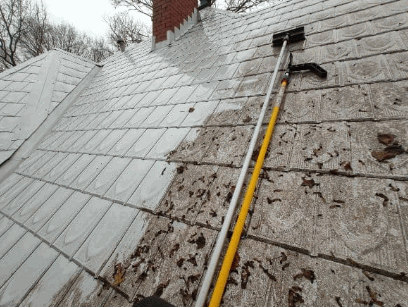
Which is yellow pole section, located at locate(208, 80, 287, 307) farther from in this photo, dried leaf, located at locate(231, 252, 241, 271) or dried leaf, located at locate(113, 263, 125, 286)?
dried leaf, located at locate(113, 263, 125, 286)

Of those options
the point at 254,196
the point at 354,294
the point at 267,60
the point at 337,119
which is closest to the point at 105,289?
the point at 254,196

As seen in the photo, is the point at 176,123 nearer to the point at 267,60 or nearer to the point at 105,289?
the point at 267,60

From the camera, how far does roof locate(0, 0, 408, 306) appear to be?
104 centimetres

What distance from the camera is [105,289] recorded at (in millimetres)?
1374

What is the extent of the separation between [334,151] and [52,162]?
12.4 feet

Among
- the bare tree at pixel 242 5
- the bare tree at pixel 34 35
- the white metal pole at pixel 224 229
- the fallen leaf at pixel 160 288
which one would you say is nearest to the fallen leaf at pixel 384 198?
the white metal pole at pixel 224 229

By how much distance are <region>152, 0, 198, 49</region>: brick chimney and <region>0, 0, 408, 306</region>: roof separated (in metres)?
3.17

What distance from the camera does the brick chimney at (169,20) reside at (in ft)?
19.0

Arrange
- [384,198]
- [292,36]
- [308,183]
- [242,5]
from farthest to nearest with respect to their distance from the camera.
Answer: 1. [242,5]
2. [292,36]
3. [308,183]
4. [384,198]

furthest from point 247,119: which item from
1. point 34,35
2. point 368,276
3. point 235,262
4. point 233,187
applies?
point 34,35

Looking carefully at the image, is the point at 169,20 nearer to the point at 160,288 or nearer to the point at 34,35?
the point at 160,288

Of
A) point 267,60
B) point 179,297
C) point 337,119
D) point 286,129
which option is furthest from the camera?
point 267,60

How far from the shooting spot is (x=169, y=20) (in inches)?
230

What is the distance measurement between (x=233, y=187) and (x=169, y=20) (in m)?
6.04
